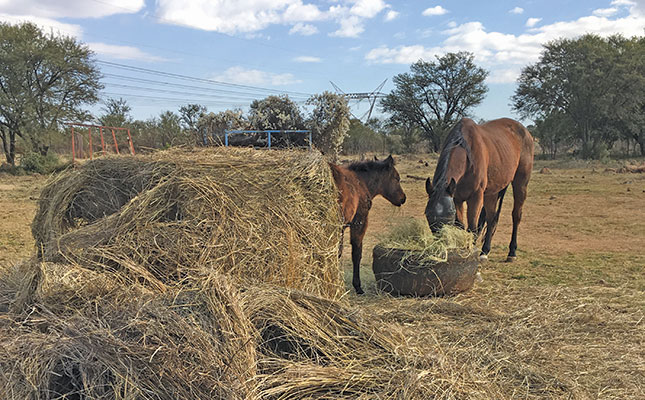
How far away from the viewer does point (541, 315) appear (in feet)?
13.9

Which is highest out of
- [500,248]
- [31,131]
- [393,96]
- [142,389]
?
[393,96]

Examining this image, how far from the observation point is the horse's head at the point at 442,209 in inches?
202

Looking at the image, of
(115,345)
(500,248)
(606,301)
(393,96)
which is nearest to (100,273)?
(115,345)

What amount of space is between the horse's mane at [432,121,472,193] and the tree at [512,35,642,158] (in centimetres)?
2829

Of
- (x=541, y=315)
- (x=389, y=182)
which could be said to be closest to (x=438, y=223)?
(x=389, y=182)

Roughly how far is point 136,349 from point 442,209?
3724 millimetres

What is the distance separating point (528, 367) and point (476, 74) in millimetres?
47287

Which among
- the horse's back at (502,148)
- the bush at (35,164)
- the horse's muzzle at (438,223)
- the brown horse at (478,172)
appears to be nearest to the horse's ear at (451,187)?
the brown horse at (478,172)

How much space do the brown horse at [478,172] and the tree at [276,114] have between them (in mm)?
7562

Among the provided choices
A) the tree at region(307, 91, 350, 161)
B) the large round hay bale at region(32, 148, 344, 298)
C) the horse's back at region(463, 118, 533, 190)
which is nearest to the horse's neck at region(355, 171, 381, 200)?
the large round hay bale at region(32, 148, 344, 298)

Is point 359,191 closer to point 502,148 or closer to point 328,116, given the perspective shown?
point 502,148

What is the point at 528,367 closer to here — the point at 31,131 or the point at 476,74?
the point at 31,131

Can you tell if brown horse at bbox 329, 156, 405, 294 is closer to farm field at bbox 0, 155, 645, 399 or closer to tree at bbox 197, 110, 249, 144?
farm field at bbox 0, 155, 645, 399

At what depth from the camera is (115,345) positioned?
7.84ft
